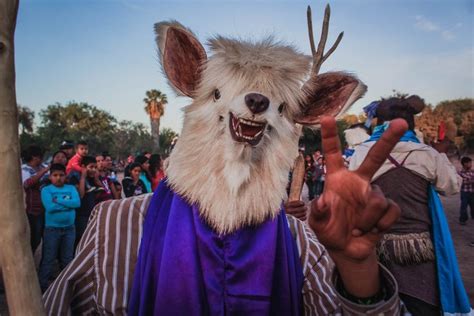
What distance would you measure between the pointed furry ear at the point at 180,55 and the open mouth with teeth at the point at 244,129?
357 millimetres

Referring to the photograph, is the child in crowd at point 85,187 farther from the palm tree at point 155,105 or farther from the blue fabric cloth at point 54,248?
the palm tree at point 155,105

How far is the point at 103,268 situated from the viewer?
157 cm

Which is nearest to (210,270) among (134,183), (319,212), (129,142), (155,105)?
(319,212)

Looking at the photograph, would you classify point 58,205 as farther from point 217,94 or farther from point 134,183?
point 217,94

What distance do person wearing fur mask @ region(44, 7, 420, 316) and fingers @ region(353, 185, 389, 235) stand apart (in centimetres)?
15

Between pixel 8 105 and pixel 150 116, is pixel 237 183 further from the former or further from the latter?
pixel 150 116

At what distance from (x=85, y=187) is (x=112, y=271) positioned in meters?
4.74

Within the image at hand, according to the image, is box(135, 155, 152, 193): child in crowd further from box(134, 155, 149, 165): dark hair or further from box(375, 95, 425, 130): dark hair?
box(375, 95, 425, 130): dark hair

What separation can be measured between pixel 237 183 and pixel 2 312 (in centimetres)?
420

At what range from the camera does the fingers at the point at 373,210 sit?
1136 mm

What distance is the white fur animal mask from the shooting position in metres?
1.57

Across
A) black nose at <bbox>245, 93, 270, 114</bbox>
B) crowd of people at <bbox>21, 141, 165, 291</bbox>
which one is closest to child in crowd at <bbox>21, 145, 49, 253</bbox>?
crowd of people at <bbox>21, 141, 165, 291</bbox>

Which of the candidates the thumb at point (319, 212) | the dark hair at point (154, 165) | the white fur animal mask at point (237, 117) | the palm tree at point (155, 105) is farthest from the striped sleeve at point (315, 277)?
the palm tree at point (155, 105)

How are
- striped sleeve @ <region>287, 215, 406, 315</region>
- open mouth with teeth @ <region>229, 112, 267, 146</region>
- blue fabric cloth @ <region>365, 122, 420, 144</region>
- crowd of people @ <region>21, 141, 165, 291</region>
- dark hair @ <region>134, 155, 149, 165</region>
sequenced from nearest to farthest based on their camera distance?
striped sleeve @ <region>287, 215, 406, 315</region>
open mouth with teeth @ <region>229, 112, 267, 146</region>
blue fabric cloth @ <region>365, 122, 420, 144</region>
crowd of people @ <region>21, 141, 165, 291</region>
dark hair @ <region>134, 155, 149, 165</region>
